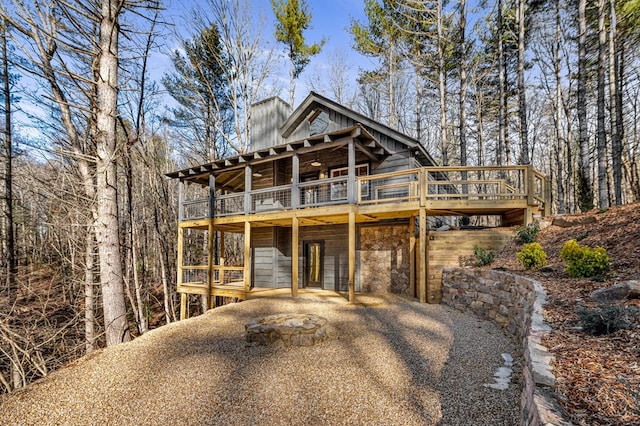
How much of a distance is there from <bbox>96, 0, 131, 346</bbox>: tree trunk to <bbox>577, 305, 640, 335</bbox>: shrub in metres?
7.08

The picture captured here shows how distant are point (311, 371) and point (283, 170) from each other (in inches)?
348

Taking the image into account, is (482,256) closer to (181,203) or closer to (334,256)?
(334,256)

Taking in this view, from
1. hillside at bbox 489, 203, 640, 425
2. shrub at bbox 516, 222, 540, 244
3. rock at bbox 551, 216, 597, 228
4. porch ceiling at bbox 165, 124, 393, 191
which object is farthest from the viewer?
porch ceiling at bbox 165, 124, 393, 191

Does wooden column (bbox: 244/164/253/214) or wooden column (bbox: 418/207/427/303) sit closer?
wooden column (bbox: 418/207/427/303)

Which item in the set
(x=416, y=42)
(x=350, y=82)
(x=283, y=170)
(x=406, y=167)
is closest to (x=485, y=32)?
(x=416, y=42)

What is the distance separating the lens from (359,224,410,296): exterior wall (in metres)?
9.62

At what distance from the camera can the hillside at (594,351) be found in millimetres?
1743

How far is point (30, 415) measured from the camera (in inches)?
128

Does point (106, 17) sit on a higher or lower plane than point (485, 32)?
lower

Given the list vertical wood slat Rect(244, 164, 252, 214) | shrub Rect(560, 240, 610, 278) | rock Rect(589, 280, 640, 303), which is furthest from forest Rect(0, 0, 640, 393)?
rock Rect(589, 280, 640, 303)

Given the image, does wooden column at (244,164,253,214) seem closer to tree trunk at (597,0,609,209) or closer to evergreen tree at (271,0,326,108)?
evergreen tree at (271,0,326,108)

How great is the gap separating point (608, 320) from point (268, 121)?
12633mm

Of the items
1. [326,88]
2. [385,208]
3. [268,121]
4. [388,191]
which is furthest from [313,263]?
[326,88]

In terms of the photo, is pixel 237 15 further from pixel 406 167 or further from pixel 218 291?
pixel 218 291
